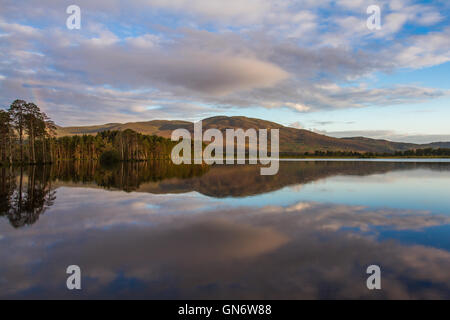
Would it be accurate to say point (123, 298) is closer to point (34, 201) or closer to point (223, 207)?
point (223, 207)

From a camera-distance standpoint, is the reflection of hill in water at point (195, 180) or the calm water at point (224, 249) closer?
the calm water at point (224, 249)

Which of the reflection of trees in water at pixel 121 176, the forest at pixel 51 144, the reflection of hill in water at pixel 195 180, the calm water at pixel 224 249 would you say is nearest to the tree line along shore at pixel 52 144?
the forest at pixel 51 144

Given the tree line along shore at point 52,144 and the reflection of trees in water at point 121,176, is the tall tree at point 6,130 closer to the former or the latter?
the tree line along shore at point 52,144

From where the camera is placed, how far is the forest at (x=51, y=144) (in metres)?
64.5

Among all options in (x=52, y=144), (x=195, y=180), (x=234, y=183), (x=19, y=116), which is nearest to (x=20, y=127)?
(x=19, y=116)

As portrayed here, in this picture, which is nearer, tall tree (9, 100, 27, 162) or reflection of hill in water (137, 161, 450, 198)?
reflection of hill in water (137, 161, 450, 198)

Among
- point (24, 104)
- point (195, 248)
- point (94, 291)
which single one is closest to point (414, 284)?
point (195, 248)

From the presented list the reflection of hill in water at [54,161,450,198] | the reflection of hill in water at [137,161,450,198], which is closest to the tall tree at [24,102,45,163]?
the reflection of hill in water at [54,161,450,198]

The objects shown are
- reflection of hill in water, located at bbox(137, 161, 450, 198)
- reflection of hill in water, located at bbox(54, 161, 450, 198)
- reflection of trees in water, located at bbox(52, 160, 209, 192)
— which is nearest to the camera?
reflection of hill in water, located at bbox(137, 161, 450, 198)

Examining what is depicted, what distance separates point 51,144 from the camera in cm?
8788

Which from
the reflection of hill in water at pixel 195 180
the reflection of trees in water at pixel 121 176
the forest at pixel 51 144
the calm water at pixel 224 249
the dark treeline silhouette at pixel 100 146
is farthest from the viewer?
the dark treeline silhouette at pixel 100 146

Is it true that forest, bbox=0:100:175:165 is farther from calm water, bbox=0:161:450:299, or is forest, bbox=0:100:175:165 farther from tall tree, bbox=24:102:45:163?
calm water, bbox=0:161:450:299

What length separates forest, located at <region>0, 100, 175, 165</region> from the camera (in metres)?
64.5
